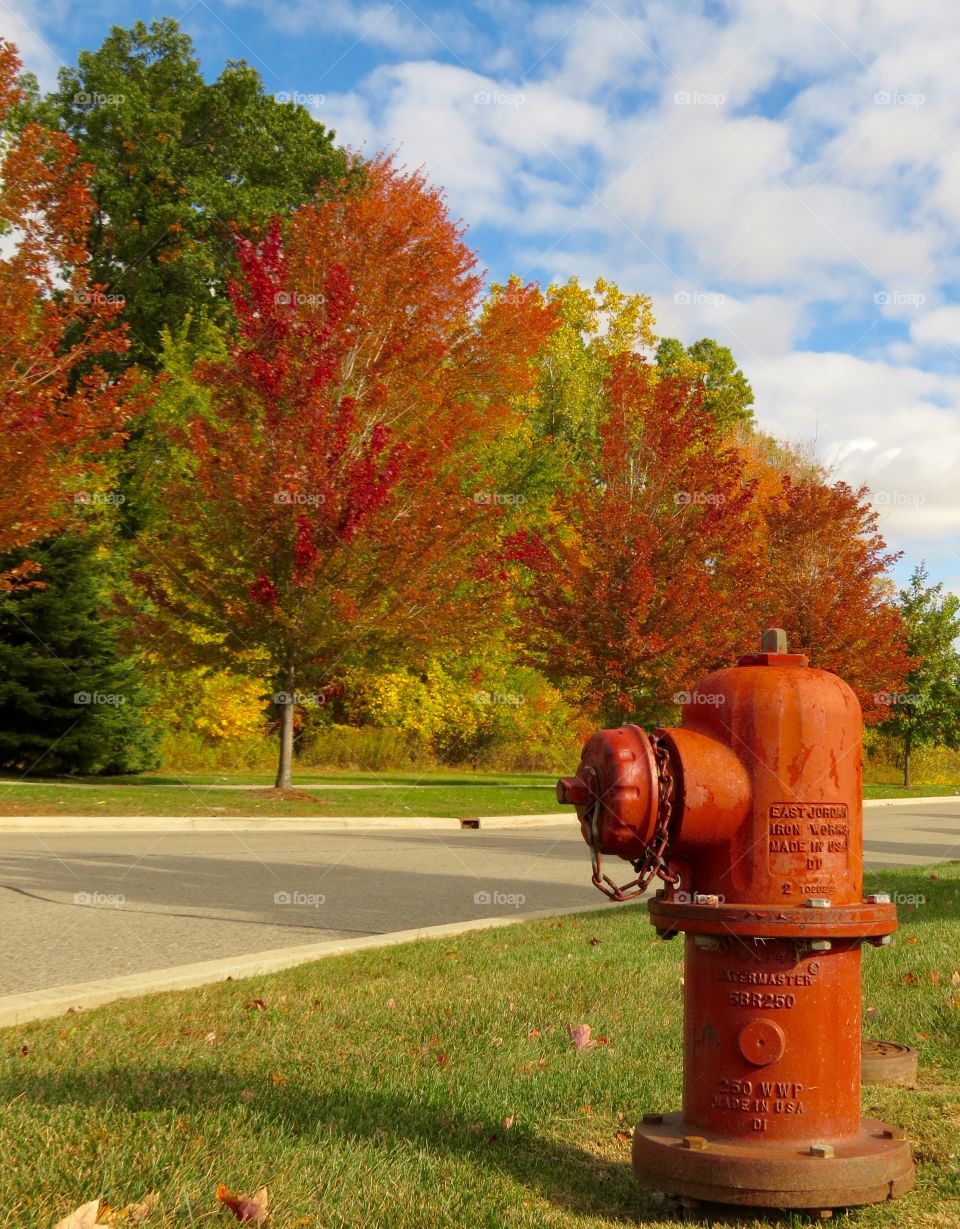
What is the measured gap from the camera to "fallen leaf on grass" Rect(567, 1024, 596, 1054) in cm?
523

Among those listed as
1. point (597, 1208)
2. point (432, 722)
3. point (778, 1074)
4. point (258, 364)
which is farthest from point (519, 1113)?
point (432, 722)

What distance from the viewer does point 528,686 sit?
35.2m

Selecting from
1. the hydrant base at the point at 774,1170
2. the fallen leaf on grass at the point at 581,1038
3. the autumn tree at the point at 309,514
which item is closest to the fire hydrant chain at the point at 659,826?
the hydrant base at the point at 774,1170

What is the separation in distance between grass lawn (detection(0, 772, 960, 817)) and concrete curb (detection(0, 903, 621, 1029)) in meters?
6.99

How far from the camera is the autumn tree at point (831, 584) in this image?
28.4 metres

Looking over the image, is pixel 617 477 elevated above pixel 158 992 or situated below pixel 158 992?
above

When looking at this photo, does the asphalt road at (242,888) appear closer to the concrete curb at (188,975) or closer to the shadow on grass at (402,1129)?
the concrete curb at (188,975)

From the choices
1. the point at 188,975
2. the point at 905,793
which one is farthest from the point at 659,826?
the point at 905,793

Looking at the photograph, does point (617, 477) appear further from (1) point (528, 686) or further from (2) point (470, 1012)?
(2) point (470, 1012)

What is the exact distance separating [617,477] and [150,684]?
1198 centimetres

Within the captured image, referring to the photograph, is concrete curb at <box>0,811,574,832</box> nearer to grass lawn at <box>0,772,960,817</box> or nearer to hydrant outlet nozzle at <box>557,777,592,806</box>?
grass lawn at <box>0,772,960,817</box>

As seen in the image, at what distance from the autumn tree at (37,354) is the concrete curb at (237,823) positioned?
3.12 m

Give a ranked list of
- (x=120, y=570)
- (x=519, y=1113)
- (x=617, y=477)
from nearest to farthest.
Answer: (x=519, y=1113) < (x=617, y=477) < (x=120, y=570)

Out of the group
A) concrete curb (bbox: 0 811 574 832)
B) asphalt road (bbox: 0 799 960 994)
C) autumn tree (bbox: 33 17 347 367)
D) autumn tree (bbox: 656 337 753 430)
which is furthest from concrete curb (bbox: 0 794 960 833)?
autumn tree (bbox: 656 337 753 430)
